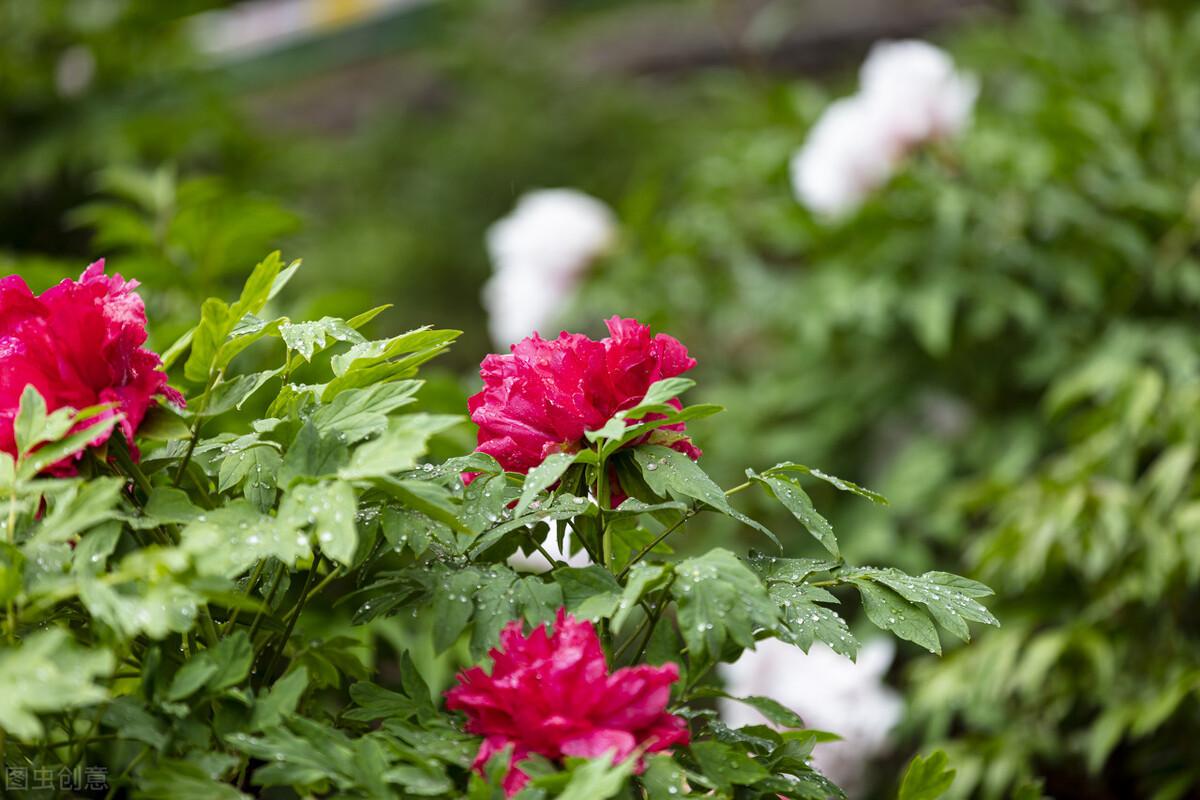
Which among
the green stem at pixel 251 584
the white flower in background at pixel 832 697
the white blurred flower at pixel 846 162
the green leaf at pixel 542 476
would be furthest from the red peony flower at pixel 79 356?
the white blurred flower at pixel 846 162

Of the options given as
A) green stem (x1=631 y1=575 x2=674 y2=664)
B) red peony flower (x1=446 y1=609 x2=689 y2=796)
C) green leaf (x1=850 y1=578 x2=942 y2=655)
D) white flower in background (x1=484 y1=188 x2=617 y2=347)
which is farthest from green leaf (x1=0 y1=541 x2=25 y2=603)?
white flower in background (x1=484 y1=188 x2=617 y2=347)

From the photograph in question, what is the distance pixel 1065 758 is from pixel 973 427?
740mm

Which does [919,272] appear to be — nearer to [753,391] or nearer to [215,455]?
[753,391]

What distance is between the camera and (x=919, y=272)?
2479 mm

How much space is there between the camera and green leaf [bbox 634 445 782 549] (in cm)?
69

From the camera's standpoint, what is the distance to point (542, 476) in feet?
2.19

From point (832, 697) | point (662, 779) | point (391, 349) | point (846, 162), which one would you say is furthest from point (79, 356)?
point (846, 162)

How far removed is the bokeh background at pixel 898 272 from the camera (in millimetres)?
1805

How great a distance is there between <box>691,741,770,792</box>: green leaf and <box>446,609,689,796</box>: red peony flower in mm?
16

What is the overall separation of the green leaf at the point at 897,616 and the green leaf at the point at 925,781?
9cm

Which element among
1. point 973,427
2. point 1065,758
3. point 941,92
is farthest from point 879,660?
point 941,92

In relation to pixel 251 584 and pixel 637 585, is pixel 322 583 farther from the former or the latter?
pixel 637 585

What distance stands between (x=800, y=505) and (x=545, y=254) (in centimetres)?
205

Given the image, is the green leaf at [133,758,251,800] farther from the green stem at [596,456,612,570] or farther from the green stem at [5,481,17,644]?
the green stem at [596,456,612,570]
